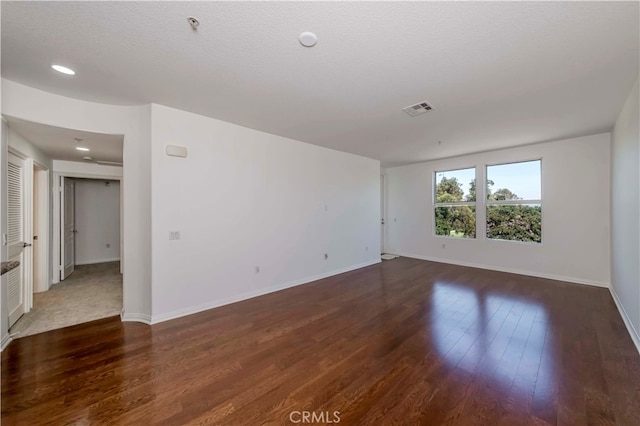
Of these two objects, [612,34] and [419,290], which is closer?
[612,34]

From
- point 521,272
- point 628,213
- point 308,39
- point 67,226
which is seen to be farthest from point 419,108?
point 67,226

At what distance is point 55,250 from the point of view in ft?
15.0

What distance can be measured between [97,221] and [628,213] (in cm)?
1006

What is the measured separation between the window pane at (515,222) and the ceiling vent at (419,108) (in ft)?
11.8

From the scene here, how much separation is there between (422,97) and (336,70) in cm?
111

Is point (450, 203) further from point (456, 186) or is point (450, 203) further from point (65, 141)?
point (65, 141)

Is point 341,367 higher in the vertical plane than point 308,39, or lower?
lower

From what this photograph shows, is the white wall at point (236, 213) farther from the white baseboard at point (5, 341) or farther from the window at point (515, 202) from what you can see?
the window at point (515, 202)

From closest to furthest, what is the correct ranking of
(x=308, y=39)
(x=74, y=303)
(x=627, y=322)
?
(x=308, y=39) < (x=627, y=322) < (x=74, y=303)

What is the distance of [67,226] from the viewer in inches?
210

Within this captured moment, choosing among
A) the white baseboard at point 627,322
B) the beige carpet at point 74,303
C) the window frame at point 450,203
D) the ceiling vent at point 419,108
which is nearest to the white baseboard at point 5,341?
the beige carpet at point 74,303

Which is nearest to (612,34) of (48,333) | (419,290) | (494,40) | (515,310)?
(494,40)

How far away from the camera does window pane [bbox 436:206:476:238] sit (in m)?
5.80

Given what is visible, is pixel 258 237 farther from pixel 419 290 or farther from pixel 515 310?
pixel 515 310
